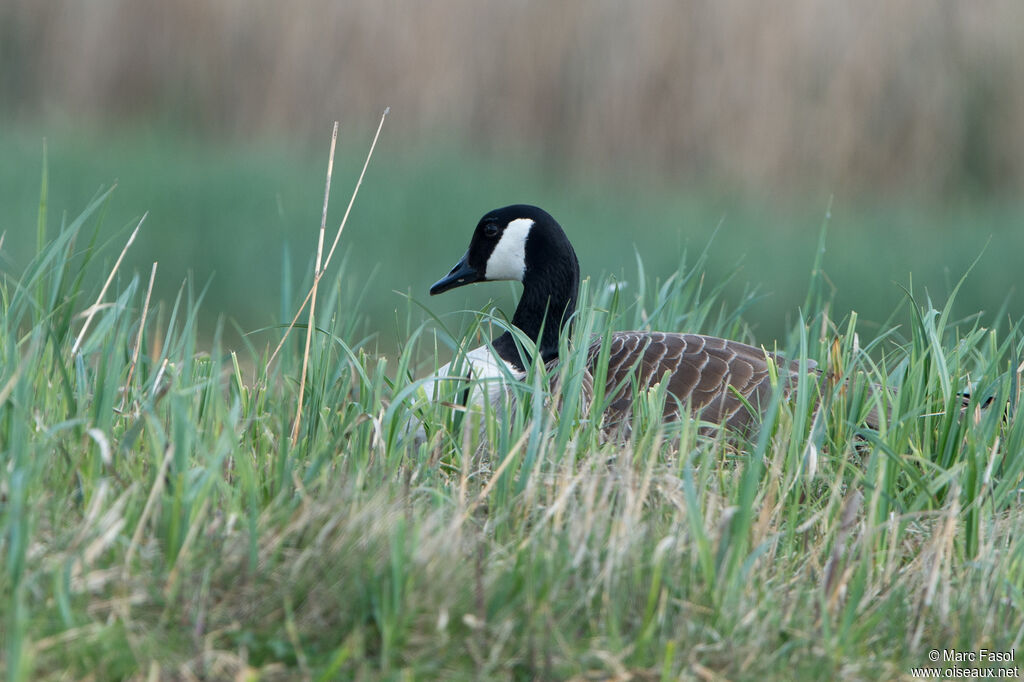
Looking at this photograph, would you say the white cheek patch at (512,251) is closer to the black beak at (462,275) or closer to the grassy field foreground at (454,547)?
the black beak at (462,275)

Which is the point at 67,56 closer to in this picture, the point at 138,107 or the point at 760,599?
the point at 138,107

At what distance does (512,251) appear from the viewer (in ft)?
14.1

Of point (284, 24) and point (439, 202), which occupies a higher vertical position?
point (284, 24)

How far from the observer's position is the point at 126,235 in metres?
7.41

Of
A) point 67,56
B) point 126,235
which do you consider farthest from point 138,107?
point 126,235

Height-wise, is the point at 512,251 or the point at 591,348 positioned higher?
the point at 512,251

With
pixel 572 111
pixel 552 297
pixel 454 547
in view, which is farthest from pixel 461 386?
pixel 572 111

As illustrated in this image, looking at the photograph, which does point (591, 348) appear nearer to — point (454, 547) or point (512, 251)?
point (512, 251)

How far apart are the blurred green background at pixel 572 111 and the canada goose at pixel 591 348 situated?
3960 mm

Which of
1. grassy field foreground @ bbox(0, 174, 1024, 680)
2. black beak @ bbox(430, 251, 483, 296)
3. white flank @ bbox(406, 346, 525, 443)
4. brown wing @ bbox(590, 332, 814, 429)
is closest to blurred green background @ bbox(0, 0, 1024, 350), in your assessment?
black beak @ bbox(430, 251, 483, 296)

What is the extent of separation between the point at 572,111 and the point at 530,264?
557 centimetres

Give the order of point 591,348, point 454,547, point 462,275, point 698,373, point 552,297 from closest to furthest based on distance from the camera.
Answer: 1. point 454,547
2. point 698,373
3. point 591,348
4. point 552,297
5. point 462,275

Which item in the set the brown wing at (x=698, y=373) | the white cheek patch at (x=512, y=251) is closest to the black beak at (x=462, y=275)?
the white cheek patch at (x=512, y=251)

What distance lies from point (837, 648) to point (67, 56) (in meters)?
9.42
